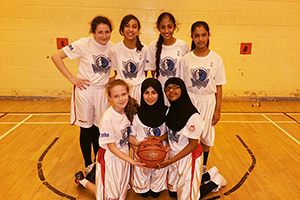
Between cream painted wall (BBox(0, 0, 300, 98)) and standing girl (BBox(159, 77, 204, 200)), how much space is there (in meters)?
3.67

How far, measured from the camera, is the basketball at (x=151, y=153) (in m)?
2.26

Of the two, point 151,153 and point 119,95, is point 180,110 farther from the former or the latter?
point 119,95

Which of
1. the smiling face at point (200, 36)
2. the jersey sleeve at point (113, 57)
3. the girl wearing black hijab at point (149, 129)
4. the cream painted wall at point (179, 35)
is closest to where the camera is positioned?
the girl wearing black hijab at point (149, 129)

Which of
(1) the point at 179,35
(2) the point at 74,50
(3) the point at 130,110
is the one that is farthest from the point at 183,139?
(1) the point at 179,35

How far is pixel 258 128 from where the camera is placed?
438 centimetres

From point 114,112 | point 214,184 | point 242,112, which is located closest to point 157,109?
point 114,112

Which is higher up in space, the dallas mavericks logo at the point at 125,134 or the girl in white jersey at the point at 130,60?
the girl in white jersey at the point at 130,60

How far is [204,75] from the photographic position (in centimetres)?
260

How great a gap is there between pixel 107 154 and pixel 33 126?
101 inches

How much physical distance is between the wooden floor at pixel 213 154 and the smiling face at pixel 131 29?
5.50 feet

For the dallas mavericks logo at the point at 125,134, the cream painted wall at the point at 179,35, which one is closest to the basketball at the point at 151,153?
the dallas mavericks logo at the point at 125,134

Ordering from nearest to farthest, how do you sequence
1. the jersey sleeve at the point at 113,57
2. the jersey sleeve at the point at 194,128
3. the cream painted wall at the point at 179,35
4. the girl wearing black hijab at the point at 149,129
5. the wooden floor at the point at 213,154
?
the jersey sleeve at the point at 194,128 < the girl wearing black hijab at the point at 149,129 < the wooden floor at the point at 213,154 < the jersey sleeve at the point at 113,57 < the cream painted wall at the point at 179,35

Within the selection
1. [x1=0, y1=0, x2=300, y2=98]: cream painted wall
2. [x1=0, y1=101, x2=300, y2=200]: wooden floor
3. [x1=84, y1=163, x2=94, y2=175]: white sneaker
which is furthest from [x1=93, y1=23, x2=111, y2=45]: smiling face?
[x1=0, y1=0, x2=300, y2=98]: cream painted wall

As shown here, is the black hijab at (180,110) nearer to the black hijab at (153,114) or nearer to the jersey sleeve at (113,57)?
the black hijab at (153,114)
